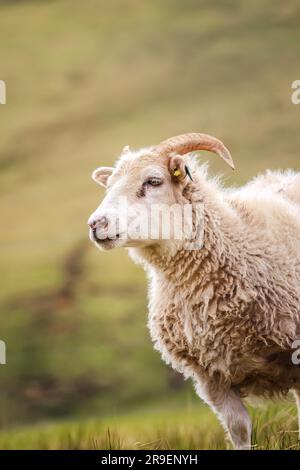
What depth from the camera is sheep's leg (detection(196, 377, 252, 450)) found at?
5367 millimetres

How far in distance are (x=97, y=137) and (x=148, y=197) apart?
13.9 meters

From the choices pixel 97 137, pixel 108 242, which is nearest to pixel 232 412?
pixel 108 242

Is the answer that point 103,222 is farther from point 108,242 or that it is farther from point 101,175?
point 101,175

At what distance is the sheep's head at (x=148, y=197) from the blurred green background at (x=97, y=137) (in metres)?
8.62

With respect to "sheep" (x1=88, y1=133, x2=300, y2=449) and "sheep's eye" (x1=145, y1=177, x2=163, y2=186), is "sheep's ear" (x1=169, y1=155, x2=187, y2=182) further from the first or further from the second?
"sheep's eye" (x1=145, y1=177, x2=163, y2=186)

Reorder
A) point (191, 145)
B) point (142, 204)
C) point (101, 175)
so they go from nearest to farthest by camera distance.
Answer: point (142, 204), point (191, 145), point (101, 175)

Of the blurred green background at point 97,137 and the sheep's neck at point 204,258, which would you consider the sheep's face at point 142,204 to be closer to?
the sheep's neck at point 204,258

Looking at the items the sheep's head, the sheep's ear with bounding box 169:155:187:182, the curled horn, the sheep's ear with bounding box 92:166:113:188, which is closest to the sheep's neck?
the sheep's head

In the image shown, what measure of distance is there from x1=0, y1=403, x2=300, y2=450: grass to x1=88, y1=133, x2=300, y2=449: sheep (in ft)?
2.00

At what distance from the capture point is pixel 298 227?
561 centimetres

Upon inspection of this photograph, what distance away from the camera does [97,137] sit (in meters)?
19.0

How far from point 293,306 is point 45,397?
424 inches
